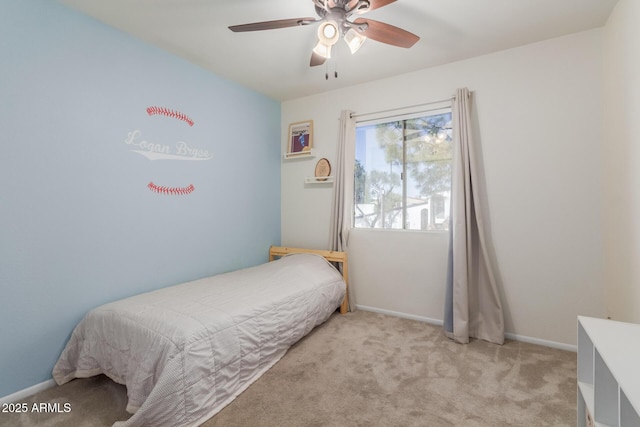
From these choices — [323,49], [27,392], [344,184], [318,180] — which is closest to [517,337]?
[344,184]

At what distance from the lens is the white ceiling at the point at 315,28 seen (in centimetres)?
190

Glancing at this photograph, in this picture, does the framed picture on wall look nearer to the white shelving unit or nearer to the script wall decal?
the script wall decal

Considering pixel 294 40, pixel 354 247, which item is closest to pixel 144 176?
pixel 294 40

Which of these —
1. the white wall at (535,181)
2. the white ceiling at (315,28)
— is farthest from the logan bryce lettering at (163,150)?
the white wall at (535,181)

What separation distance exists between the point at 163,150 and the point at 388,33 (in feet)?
6.34

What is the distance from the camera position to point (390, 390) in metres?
1.79

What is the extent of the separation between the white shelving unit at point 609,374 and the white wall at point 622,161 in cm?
68

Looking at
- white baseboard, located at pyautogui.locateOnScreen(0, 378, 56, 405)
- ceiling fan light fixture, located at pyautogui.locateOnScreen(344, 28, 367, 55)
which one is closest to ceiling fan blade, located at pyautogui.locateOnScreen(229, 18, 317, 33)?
ceiling fan light fixture, located at pyautogui.locateOnScreen(344, 28, 367, 55)

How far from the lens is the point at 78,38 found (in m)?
1.94

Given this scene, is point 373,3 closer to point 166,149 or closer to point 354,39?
point 354,39

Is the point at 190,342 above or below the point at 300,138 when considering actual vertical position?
below

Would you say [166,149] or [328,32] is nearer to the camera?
[328,32]

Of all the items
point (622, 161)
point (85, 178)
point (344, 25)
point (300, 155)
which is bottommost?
point (85, 178)

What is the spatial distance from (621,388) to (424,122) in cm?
250
